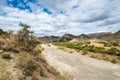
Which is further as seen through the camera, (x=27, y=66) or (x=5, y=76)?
(x=27, y=66)

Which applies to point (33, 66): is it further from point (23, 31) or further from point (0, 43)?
point (23, 31)

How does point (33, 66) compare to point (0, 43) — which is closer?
point (33, 66)

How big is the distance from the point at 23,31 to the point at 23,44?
4.87 ft

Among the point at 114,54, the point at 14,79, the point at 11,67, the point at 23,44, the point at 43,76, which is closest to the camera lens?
the point at 14,79

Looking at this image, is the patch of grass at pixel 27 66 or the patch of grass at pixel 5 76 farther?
the patch of grass at pixel 27 66

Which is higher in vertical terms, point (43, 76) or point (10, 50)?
point (10, 50)

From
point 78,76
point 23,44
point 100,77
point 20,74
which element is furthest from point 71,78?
point 23,44

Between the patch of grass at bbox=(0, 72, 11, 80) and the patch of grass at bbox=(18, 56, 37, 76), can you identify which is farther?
the patch of grass at bbox=(18, 56, 37, 76)

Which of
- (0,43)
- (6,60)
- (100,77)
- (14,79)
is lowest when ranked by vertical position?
(100,77)

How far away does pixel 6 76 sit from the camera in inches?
401

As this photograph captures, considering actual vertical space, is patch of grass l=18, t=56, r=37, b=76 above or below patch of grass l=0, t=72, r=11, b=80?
above

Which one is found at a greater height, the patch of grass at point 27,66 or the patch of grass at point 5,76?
the patch of grass at point 27,66

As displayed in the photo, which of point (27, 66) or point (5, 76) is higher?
point (27, 66)

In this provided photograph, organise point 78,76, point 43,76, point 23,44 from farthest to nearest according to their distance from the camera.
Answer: point 23,44 < point 78,76 < point 43,76
